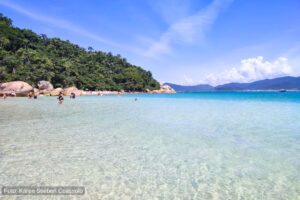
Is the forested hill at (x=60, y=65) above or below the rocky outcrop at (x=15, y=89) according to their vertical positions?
above

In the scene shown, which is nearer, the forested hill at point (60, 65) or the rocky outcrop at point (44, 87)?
the rocky outcrop at point (44, 87)

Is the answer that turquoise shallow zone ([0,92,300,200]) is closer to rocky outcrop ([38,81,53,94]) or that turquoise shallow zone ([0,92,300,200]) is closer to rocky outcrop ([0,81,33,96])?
rocky outcrop ([0,81,33,96])

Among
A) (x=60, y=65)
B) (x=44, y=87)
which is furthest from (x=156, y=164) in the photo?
(x=60, y=65)

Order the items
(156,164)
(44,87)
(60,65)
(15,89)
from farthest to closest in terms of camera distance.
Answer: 1. (60,65)
2. (44,87)
3. (15,89)
4. (156,164)

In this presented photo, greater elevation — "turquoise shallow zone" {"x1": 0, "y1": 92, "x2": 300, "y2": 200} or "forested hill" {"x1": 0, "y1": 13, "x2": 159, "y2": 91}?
"forested hill" {"x1": 0, "y1": 13, "x2": 159, "y2": 91}

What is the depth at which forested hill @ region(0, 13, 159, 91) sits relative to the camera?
69875mm

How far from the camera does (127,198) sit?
5016mm

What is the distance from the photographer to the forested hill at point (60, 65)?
69875 millimetres

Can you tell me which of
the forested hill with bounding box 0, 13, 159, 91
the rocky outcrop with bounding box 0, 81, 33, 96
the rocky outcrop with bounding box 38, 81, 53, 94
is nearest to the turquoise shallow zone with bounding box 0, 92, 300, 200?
the rocky outcrop with bounding box 0, 81, 33, 96

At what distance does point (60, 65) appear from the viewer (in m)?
81.8

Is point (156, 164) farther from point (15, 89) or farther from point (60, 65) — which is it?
point (60, 65)

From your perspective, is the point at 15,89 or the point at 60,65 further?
the point at 60,65

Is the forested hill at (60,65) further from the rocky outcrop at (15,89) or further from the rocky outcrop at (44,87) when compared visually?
the rocky outcrop at (15,89)

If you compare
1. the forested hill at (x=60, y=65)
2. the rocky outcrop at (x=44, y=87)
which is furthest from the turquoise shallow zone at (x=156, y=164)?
the forested hill at (x=60, y=65)
